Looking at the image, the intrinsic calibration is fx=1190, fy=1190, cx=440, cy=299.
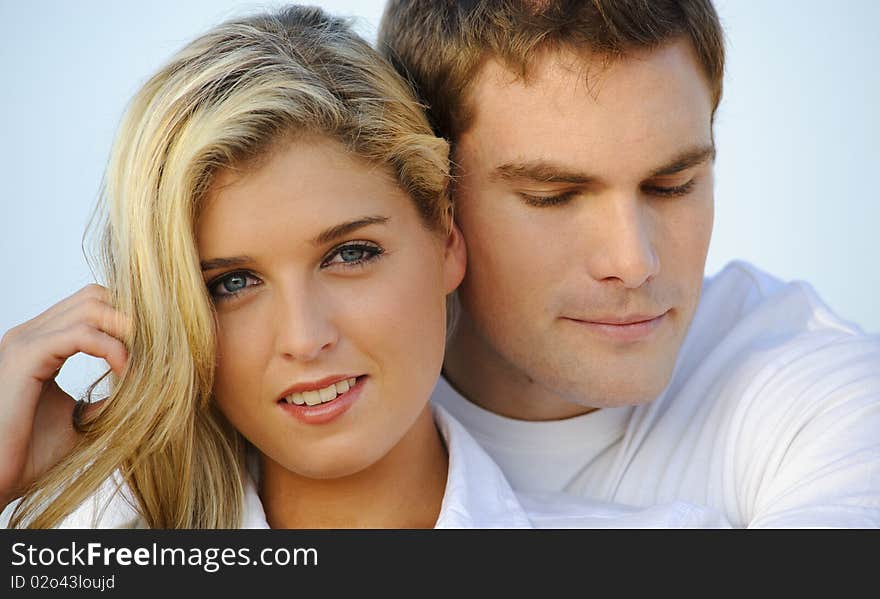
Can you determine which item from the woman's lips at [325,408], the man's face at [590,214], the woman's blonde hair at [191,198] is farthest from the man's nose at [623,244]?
the woman's lips at [325,408]

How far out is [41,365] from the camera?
8.89 ft

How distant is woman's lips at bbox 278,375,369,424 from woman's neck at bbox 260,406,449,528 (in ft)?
0.94

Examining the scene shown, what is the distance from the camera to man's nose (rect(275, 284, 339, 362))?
2418mm

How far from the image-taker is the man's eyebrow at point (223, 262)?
2465 mm

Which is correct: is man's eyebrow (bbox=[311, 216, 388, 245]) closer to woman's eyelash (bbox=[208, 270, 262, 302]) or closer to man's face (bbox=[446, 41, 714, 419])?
woman's eyelash (bbox=[208, 270, 262, 302])

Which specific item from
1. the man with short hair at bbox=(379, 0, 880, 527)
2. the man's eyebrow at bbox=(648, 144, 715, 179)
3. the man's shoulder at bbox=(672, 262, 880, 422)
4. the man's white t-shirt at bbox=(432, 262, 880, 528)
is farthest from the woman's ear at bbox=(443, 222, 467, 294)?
the man's shoulder at bbox=(672, 262, 880, 422)

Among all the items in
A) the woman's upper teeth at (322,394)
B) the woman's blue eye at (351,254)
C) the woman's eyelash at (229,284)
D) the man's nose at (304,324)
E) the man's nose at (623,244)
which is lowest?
the woman's upper teeth at (322,394)

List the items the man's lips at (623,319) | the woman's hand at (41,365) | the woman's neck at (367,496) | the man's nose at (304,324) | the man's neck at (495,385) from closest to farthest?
the man's nose at (304,324) → the woman's hand at (41,365) → the woman's neck at (367,496) → the man's lips at (623,319) → the man's neck at (495,385)

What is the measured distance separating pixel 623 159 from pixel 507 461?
0.97 metres

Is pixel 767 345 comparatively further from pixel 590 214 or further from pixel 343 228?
pixel 343 228

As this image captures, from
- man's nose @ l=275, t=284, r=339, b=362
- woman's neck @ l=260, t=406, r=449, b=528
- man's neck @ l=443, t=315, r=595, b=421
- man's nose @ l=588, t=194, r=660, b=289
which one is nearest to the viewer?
man's nose @ l=275, t=284, r=339, b=362

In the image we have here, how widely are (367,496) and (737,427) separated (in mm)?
1041

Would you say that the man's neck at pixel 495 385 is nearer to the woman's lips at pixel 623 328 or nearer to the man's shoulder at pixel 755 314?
the woman's lips at pixel 623 328

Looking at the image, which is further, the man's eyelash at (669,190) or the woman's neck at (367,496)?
the man's eyelash at (669,190)
